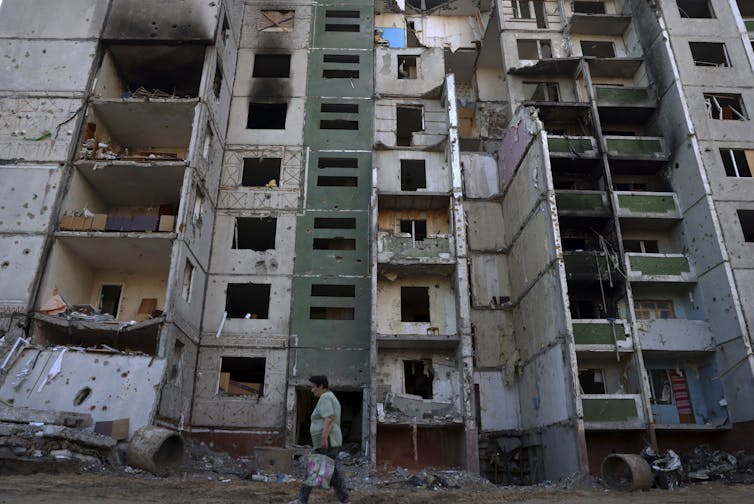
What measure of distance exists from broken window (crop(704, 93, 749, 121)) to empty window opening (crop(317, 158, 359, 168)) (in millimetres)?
15331

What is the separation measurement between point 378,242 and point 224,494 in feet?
42.8

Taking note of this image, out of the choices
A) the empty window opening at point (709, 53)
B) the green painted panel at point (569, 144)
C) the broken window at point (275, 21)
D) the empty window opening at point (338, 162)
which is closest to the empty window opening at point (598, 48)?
the empty window opening at point (709, 53)

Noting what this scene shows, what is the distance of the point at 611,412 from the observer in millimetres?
19078

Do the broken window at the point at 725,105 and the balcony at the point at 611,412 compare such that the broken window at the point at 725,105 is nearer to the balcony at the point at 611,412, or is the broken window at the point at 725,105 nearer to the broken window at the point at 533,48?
the broken window at the point at 533,48

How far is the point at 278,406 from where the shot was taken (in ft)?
69.1

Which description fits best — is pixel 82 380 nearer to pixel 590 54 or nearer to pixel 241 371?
pixel 241 371

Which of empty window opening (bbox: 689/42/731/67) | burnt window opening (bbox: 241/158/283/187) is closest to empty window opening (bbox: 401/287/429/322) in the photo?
burnt window opening (bbox: 241/158/283/187)

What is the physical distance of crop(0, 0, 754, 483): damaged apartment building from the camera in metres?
19.2

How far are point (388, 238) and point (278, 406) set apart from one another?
7767mm

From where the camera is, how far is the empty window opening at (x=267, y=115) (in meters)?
27.7

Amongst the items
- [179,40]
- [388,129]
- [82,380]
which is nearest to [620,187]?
[388,129]

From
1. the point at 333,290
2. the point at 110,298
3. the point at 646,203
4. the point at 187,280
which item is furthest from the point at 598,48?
the point at 110,298

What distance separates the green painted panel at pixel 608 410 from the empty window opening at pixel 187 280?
14514mm

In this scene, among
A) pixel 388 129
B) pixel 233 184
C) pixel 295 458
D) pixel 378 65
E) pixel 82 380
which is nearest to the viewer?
pixel 82 380
